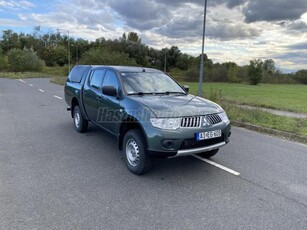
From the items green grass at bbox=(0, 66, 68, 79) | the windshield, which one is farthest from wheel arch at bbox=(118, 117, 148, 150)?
green grass at bbox=(0, 66, 68, 79)

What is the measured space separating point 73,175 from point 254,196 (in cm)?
287

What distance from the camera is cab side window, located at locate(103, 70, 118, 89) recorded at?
5.27m

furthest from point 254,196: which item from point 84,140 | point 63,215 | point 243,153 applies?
point 84,140

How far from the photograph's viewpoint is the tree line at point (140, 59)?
62.4 metres

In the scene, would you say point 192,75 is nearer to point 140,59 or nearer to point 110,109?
point 140,59

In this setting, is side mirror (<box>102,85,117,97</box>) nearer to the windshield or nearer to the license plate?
the windshield

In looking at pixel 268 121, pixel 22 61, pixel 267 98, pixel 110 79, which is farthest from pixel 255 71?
pixel 110 79

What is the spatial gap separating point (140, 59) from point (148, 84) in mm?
62457

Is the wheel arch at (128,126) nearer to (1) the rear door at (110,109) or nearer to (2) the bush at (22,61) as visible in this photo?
(1) the rear door at (110,109)

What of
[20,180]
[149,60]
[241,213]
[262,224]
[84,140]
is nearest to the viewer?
[262,224]

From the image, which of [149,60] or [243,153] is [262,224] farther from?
[149,60]

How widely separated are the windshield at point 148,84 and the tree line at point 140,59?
120 feet

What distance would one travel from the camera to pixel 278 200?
11.9 feet

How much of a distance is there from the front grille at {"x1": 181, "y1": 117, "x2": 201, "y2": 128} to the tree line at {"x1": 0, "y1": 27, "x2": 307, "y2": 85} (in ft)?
126
